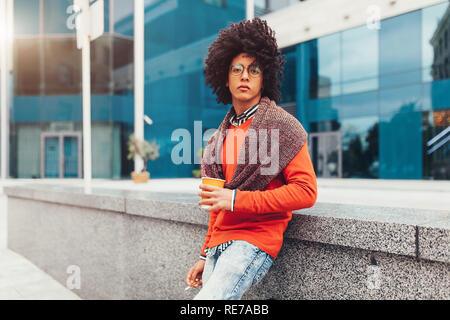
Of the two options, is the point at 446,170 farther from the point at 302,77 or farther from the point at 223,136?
the point at 223,136

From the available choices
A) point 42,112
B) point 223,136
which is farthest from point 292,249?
point 42,112

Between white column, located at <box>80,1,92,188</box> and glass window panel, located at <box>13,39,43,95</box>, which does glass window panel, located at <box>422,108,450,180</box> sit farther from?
glass window panel, located at <box>13,39,43,95</box>

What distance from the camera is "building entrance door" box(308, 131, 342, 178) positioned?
68.1 feet

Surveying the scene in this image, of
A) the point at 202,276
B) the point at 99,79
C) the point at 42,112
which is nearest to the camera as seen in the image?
the point at 202,276

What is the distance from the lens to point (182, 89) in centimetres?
2420

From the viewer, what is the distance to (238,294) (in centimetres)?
169

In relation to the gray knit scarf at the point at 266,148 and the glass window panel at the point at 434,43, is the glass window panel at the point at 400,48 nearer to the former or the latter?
the glass window panel at the point at 434,43

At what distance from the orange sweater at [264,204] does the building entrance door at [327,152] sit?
19250 millimetres

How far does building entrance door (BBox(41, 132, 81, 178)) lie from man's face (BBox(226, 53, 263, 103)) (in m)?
23.7

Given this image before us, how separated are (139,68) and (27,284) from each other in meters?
19.8

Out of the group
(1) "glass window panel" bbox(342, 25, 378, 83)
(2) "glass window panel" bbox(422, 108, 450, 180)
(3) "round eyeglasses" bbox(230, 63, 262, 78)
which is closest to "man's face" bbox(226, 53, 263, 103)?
(3) "round eyeglasses" bbox(230, 63, 262, 78)

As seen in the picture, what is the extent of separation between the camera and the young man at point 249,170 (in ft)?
5.41

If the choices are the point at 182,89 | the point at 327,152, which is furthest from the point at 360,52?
the point at 182,89

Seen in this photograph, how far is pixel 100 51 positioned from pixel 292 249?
22974 millimetres
